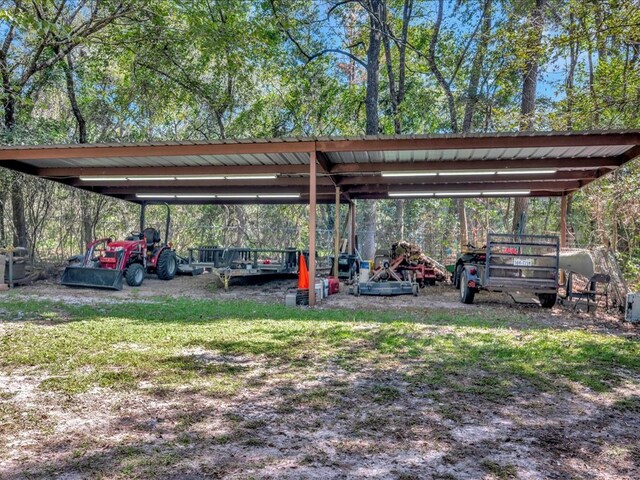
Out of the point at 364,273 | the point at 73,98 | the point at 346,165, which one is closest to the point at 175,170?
the point at 346,165

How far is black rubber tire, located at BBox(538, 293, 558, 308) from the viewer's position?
7844 mm

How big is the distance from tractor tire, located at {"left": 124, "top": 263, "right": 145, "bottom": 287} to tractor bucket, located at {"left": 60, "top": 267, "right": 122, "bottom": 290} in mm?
713

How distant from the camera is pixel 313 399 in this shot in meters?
3.05

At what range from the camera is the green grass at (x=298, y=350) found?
345cm

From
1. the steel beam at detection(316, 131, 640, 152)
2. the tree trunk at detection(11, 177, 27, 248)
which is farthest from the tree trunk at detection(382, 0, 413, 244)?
the tree trunk at detection(11, 177, 27, 248)

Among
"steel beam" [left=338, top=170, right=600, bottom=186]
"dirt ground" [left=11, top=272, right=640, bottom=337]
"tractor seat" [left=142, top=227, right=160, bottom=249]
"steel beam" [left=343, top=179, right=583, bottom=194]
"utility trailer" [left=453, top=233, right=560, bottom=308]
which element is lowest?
"dirt ground" [left=11, top=272, right=640, bottom=337]

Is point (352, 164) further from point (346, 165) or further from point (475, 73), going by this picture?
point (475, 73)

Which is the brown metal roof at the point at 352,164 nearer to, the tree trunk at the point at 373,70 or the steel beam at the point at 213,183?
the steel beam at the point at 213,183

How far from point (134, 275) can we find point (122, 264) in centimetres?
47

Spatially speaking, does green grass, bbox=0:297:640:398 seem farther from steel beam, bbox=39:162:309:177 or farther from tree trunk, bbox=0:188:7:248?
tree trunk, bbox=0:188:7:248

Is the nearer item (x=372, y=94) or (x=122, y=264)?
(x=122, y=264)

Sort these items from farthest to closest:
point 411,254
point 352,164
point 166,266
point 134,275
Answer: point 166,266, point 411,254, point 134,275, point 352,164

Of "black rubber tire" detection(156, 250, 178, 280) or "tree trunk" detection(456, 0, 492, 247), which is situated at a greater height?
"tree trunk" detection(456, 0, 492, 247)

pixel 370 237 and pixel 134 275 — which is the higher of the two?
pixel 370 237
